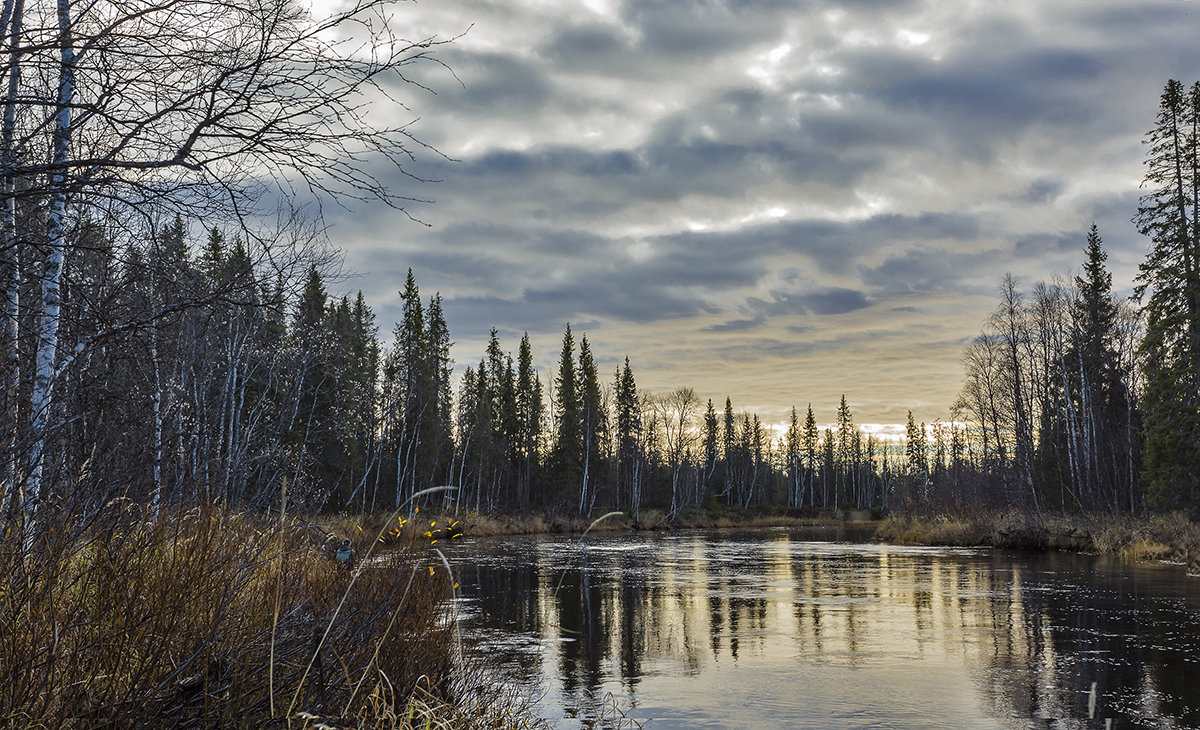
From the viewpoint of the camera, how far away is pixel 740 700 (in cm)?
871

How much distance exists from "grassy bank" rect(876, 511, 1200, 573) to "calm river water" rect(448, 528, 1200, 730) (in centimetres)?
254

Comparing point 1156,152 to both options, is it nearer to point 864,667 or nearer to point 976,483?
point 976,483

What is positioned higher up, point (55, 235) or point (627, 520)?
point (55, 235)

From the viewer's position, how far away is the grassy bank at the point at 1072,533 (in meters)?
23.8

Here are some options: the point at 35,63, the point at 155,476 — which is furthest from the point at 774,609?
the point at 35,63

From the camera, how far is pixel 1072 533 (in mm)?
28500

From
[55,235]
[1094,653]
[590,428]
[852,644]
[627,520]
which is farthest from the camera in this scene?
[590,428]

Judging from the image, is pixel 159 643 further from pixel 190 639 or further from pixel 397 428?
pixel 397 428

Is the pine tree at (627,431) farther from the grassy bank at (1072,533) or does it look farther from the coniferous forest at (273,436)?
the grassy bank at (1072,533)

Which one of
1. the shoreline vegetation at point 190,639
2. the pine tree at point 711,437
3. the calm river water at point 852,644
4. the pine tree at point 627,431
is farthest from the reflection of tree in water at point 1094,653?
the pine tree at point 711,437

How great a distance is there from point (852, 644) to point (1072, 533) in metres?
21.1

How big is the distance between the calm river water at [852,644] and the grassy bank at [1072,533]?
2.54 m

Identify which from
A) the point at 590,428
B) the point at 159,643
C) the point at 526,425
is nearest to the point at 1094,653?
the point at 159,643

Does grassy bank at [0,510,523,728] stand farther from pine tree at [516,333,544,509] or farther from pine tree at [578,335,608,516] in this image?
pine tree at [516,333,544,509]
